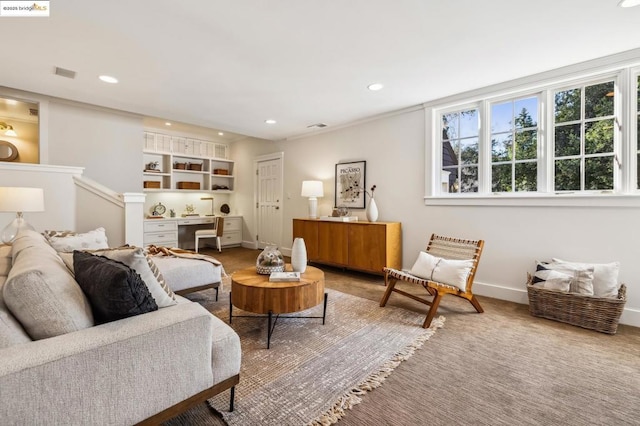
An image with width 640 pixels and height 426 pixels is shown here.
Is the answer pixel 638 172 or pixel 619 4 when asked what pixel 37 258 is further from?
pixel 638 172

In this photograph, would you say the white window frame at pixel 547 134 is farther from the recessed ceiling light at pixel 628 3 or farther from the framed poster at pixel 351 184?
the framed poster at pixel 351 184

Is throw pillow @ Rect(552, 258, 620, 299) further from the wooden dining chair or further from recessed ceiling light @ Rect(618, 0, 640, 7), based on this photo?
recessed ceiling light @ Rect(618, 0, 640, 7)

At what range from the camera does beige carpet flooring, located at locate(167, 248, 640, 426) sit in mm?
1472

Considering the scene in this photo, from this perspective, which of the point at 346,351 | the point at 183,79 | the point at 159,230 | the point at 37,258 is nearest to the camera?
the point at 37,258

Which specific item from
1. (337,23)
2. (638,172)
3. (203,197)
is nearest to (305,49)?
(337,23)

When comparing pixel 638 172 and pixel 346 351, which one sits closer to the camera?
pixel 346 351

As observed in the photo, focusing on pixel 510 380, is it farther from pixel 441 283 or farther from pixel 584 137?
pixel 584 137

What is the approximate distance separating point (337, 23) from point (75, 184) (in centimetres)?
390

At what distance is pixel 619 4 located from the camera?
1.95 metres

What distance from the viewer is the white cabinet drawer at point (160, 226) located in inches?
205

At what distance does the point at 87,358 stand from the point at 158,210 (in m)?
5.66

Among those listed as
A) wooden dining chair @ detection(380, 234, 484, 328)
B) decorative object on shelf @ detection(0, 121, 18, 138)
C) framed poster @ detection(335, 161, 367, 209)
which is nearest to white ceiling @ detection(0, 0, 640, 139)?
framed poster @ detection(335, 161, 367, 209)

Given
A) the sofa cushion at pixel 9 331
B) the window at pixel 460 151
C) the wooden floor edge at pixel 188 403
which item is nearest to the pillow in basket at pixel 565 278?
the window at pixel 460 151

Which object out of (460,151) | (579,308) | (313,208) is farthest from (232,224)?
(579,308)
